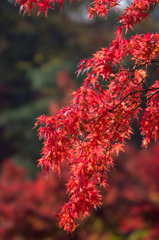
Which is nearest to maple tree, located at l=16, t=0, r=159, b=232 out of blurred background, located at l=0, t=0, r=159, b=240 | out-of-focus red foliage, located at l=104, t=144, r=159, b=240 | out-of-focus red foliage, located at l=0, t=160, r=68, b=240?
blurred background, located at l=0, t=0, r=159, b=240

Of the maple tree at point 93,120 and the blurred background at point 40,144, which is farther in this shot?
the blurred background at point 40,144

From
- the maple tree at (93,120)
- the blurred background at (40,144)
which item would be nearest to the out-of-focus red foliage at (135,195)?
the blurred background at (40,144)

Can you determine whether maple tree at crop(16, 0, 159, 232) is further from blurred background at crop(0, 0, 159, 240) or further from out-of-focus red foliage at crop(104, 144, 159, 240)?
out-of-focus red foliage at crop(104, 144, 159, 240)

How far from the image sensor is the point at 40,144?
1118cm

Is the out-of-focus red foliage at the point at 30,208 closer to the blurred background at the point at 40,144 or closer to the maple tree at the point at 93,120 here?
the blurred background at the point at 40,144

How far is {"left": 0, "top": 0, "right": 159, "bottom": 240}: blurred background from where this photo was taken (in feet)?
19.4

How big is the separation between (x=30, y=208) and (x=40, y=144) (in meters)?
5.53

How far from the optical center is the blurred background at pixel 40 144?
19.4 ft

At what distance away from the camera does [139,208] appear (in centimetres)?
637

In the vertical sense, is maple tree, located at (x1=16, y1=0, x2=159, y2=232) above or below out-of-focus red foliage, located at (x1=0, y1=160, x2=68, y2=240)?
below

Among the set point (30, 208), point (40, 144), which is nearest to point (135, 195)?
point (30, 208)

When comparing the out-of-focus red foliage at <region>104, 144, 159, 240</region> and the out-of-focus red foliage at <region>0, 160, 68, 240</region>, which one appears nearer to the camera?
the out-of-focus red foliage at <region>0, 160, 68, 240</region>

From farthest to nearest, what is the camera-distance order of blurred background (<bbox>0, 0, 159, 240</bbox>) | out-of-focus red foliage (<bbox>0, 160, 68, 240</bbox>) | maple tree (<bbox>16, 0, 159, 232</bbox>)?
1. blurred background (<bbox>0, 0, 159, 240</bbox>)
2. out-of-focus red foliage (<bbox>0, 160, 68, 240</bbox>)
3. maple tree (<bbox>16, 0, 159, 232</bbox>)

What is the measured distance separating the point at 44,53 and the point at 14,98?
3.19m
